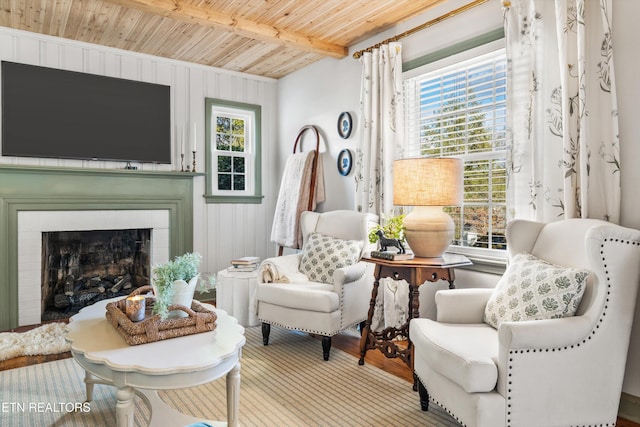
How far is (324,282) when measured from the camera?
328cm

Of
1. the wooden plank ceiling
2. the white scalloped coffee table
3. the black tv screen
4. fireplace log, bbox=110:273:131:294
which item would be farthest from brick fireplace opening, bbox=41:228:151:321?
the white scalloped coffee table

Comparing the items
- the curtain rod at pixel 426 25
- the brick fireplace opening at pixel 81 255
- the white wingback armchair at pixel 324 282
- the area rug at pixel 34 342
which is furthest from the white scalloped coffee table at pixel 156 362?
the curtain rod at pixel 426 25

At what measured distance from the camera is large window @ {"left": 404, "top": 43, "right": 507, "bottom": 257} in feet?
9.45

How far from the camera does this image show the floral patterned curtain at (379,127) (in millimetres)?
3467

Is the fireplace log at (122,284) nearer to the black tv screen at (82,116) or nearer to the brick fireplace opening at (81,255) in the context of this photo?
the brick fireplace opening at (81,255)

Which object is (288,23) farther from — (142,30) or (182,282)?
(182,282)

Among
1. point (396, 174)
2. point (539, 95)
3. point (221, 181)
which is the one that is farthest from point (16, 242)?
point (539, 95)

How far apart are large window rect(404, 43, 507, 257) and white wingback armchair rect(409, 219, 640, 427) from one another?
0.94 m

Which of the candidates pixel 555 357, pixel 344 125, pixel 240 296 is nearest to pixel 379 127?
pixel 344 125

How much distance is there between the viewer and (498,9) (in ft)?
9.14

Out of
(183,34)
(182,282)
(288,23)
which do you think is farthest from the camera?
(183,34)

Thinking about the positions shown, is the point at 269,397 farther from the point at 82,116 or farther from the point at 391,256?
the point at 82,116

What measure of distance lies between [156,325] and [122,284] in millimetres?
2873

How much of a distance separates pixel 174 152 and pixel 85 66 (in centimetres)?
113
